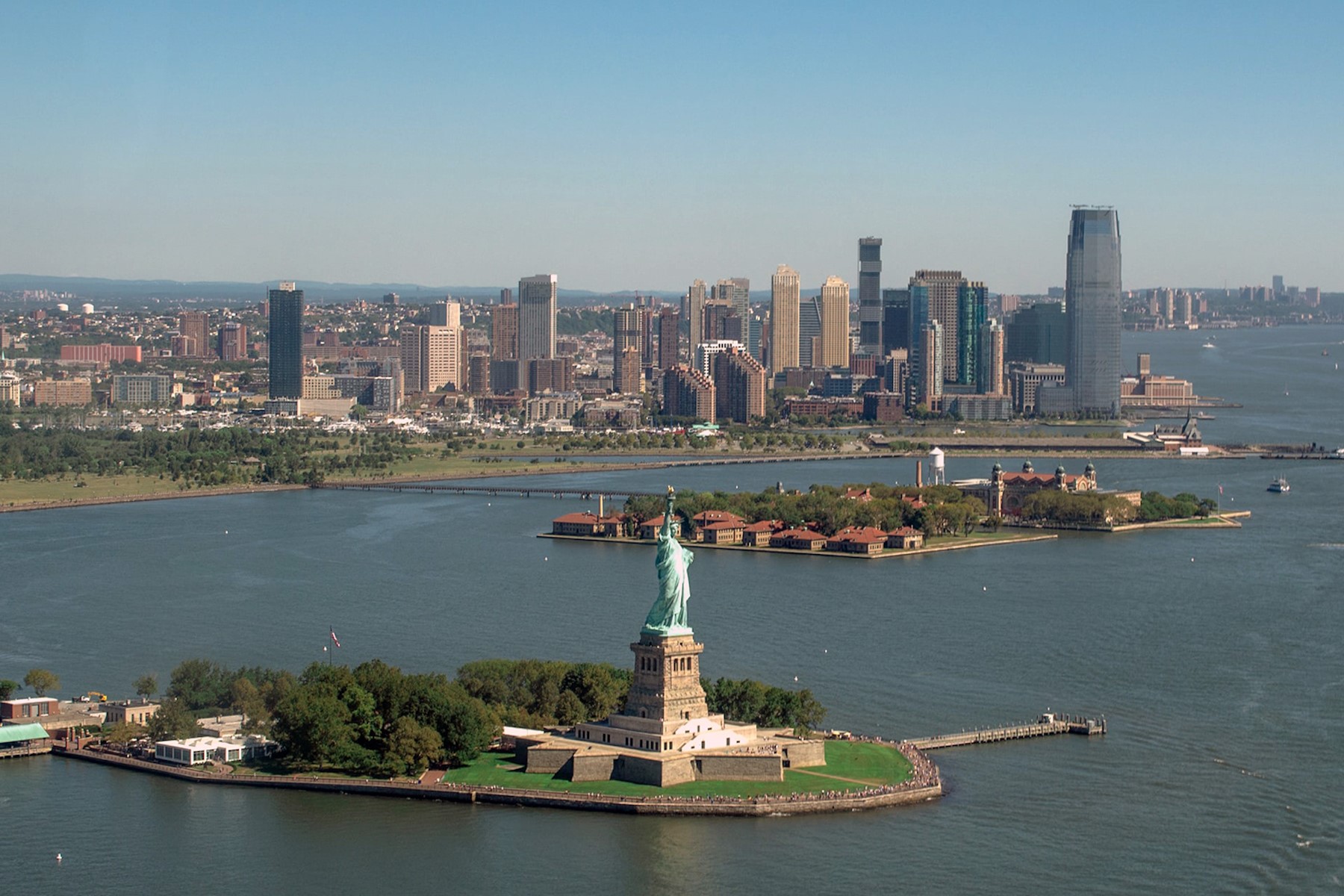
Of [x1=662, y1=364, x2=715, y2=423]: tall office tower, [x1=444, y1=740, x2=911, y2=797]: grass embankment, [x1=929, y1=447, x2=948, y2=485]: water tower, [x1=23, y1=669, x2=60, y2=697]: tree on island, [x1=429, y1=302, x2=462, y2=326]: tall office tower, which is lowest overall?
[x1=444, y1=740, x2=911, y2=797]: grass embankment

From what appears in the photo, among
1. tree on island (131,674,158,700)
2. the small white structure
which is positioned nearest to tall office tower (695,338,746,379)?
tree on island (131,674,158,700)

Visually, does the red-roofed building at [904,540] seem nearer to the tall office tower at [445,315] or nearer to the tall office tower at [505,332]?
the tall office tower at [505,332]

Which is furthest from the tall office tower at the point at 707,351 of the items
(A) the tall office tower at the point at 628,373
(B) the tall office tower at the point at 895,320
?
(B) the tall office tower at the point at 895,320

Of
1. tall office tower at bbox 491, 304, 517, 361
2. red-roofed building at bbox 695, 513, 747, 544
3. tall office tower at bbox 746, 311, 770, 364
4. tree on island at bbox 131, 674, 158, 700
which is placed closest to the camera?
tree on island at bbox 131, 674, 158, 700

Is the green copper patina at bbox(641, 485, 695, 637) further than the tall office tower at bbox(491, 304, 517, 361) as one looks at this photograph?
No

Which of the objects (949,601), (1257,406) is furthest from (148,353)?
(949,601)

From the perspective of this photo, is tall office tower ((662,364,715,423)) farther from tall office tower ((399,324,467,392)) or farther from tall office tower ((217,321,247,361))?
tall office tower ((217,321,247,361))
